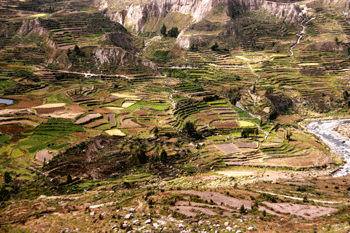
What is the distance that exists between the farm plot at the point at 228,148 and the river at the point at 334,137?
21396 mm

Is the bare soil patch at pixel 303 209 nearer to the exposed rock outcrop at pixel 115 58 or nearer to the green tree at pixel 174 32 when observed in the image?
the exposed rock outcrop at pixel 115 58

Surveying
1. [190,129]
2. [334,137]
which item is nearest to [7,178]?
[190,129]

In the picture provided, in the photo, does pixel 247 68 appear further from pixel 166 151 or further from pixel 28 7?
pixel 28 7

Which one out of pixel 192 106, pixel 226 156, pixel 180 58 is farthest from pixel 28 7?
pixel 226 156

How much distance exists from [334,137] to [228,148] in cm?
3578

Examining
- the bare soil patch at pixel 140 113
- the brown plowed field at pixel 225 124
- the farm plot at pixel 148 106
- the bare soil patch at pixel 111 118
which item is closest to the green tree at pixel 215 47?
the farm plot at pixel 148 106

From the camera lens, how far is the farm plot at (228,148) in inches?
2494

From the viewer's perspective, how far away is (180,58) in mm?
139125

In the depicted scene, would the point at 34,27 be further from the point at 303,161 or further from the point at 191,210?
the point at 191,210

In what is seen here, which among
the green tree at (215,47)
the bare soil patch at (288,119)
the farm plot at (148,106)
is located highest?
the green tree at (215,47)

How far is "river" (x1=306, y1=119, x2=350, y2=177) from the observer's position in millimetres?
62547

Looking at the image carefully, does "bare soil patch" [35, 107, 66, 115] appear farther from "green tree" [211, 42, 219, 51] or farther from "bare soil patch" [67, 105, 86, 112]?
"green tree" [211, 42, 219, 51]

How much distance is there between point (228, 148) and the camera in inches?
2552

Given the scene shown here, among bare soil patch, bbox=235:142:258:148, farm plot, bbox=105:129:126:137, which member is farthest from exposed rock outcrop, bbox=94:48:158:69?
bare soil patch, bbox=235:142:258:148
